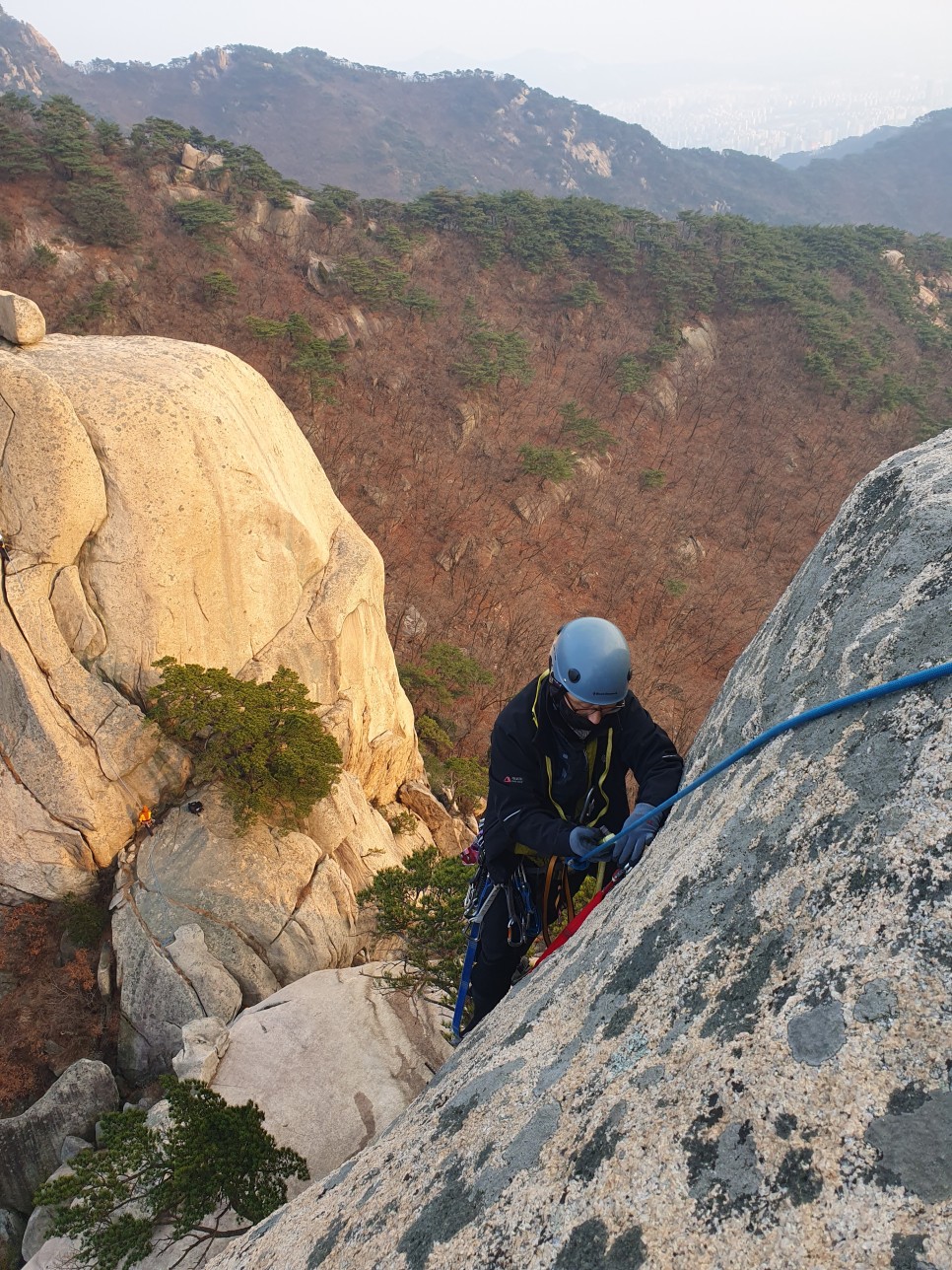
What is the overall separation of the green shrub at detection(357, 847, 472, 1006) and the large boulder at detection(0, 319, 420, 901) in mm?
4894

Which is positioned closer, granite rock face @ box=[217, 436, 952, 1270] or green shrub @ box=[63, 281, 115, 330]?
granite rock face @ box=[217, 436, 952, 1270]

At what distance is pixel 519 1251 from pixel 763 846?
1169 millimetres

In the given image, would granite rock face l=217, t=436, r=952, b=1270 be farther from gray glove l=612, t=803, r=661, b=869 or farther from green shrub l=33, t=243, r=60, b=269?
green shrub l=33, t=243, r=60, b=269

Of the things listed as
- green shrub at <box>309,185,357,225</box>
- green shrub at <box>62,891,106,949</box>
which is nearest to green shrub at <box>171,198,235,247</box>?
green shrub at <box>309,185,357,225</box>

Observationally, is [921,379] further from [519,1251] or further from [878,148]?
[878,148]

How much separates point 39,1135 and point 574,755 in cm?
889

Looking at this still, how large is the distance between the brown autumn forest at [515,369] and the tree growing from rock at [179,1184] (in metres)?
10.8

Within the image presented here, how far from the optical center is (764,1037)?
1695 millimetres

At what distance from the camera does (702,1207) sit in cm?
157

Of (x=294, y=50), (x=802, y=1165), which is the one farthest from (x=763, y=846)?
(x=294, y=50)

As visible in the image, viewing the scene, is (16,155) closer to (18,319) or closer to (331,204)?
(331,204)

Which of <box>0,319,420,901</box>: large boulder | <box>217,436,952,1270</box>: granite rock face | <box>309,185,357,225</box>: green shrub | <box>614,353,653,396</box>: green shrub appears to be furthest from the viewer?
<box>309,185,357,225</box>: green shrub

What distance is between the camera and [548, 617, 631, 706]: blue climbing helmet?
12.1 ft

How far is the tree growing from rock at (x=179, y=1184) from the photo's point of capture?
5855 millimetres
